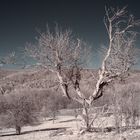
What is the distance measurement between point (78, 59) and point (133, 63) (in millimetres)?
2896

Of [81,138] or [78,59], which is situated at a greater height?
[78,59]

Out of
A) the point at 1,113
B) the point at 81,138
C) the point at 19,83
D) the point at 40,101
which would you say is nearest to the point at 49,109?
the point at 40,101

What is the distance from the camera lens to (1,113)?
39.7 metres

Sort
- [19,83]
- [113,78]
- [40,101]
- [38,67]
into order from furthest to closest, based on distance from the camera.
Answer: [19,83] < [40,101] < [38,67] < [113,78]

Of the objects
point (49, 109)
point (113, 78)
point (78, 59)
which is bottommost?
point (49, 109)

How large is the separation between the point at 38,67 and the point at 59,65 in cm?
141

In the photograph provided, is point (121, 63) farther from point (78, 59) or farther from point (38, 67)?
point (38, 67)

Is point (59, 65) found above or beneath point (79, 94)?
above

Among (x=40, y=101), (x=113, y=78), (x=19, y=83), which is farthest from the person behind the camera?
(x=19, y=83)

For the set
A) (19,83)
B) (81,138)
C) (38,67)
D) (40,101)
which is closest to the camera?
(81,138)

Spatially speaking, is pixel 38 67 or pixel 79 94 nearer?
pixel 79 94

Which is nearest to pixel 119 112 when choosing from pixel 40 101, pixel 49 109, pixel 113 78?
pixel 113 78

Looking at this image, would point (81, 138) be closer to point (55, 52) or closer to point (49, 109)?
point (55, 52)

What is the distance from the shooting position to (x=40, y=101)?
71.0 meters
